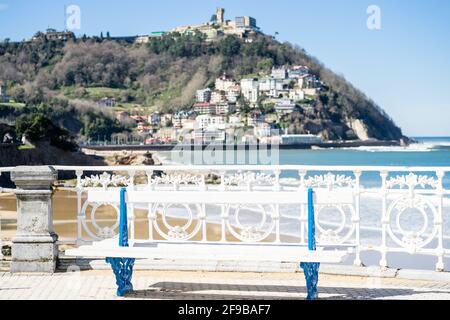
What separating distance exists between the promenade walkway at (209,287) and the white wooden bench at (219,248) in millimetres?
310

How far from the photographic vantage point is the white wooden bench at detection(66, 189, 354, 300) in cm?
539

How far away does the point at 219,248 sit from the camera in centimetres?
560

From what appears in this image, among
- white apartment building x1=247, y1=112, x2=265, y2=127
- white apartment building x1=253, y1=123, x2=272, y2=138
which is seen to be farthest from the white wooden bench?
white apartment building x1=247, y1=112, x2=265, y2=127

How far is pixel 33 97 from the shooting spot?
131250mm

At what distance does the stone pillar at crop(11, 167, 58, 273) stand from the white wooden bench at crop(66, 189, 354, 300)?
79 centimetres

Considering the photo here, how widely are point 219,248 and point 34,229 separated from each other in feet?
7.09

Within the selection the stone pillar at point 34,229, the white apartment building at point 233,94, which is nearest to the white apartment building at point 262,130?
the white apartment building at point 233,94

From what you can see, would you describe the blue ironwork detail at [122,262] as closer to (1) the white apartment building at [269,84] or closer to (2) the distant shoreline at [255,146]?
(2) the distant shoreline at [255,146]

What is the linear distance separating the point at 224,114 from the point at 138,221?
139 m

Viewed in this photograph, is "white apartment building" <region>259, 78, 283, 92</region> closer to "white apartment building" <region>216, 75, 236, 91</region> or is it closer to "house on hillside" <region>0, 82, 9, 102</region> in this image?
"white apartment building" <region>216, 75, 236, 91</region>
